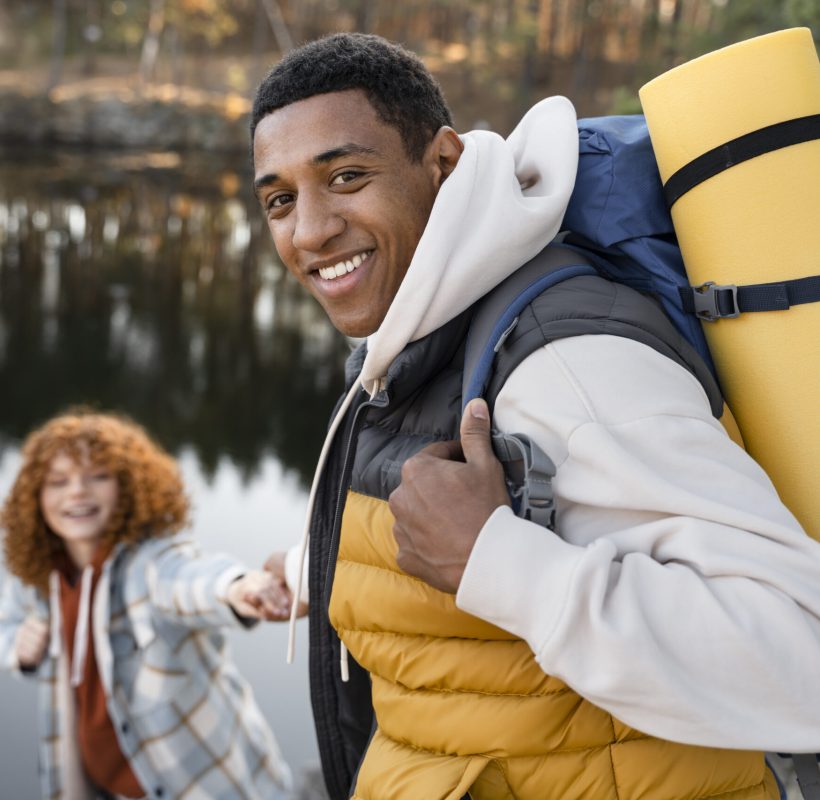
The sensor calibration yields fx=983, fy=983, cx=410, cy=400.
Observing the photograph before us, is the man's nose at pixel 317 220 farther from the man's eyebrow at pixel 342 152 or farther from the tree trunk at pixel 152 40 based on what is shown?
the tree trunk at pixel 152 40

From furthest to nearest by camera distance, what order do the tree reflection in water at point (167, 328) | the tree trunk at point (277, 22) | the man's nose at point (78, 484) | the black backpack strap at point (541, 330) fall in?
the tree trunk at point (277, 22) → the tree reflection in water at point (167, 328) → the man's nose at point (78, 484) → the black backpack strap at point (541, 330)

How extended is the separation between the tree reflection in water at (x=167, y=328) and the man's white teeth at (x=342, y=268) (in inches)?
258

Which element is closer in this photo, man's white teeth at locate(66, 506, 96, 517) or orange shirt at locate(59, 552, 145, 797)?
orange shirt at locate(59, 552, 145, 797)

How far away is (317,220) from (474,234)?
0.93 ft

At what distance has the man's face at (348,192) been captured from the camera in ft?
4.89

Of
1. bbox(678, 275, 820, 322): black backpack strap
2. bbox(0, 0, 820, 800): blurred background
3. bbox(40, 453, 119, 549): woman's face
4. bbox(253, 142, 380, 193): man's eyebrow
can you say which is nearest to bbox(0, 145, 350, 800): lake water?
bbox(0, 0, 820, 800): blurred background

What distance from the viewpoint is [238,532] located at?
22.5ft

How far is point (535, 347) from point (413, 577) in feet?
1.19

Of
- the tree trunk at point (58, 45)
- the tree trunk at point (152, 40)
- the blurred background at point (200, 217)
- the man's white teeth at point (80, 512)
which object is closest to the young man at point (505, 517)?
the man's white teeth at point (80, 512)

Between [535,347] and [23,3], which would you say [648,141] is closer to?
[535,347]

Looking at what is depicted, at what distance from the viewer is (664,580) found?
1114 mm

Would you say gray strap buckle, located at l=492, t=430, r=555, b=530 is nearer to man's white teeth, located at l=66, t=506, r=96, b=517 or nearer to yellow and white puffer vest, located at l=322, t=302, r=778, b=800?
yellow and white puffer vest, located at l=322, t=302, r=778, b=800

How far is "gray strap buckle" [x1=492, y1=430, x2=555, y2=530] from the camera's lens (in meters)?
1.18

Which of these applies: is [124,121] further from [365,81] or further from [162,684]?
[365,81]
